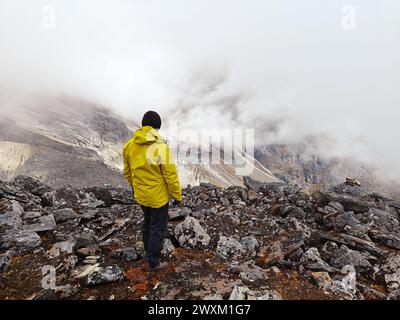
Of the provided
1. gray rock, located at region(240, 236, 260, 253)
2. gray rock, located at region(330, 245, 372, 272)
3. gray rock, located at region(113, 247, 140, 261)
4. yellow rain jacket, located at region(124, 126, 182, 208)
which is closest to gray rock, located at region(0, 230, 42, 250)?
gray rock, located at region(113, 247, 140, 261)

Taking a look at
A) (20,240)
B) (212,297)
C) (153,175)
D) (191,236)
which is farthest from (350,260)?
(20,240)

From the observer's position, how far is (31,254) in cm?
750

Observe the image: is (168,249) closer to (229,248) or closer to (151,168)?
(229,248)

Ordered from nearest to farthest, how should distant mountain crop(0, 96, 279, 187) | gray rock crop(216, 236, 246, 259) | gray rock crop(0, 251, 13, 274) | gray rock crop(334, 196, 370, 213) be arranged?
1. gray rock crop(0, 251, 13, 274)
2. gray rock crop(216, 236, 246, 259)
3. gray rock crop(334, 196, 370, 213)
4. distant mountain crop(0, 96, 279, 187)

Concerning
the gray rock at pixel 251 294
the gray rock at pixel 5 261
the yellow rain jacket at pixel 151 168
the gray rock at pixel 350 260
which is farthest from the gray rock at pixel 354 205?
the gray rock at pixel 5 261

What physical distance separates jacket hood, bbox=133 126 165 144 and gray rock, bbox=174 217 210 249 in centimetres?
312

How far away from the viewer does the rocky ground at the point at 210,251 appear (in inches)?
246

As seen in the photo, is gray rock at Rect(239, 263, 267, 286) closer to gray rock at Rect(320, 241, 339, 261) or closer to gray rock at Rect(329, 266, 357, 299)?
gray rock at Rect(329, 266, 357, 299)

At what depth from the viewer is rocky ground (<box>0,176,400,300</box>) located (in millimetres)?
6238

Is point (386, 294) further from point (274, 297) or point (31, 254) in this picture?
point (31, 254)

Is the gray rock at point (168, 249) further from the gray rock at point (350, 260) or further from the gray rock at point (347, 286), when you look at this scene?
the gray rock at point (350, 260)

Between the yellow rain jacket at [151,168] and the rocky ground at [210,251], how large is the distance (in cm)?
165
